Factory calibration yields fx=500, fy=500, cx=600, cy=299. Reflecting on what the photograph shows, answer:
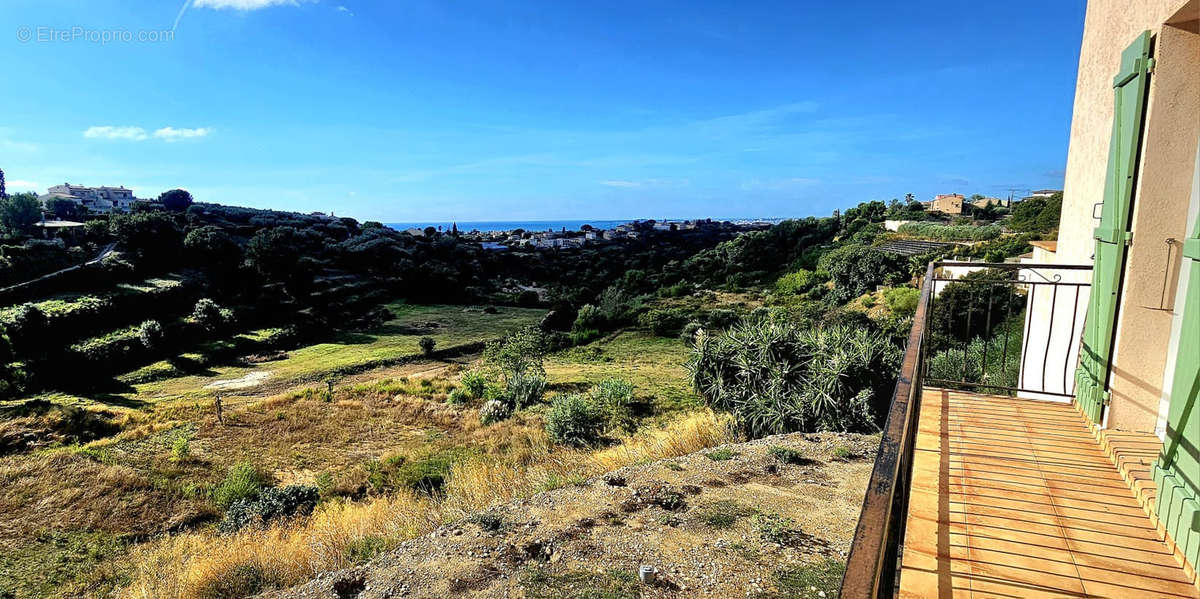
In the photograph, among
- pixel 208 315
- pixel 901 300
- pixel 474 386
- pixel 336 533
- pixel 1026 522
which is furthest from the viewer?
pixel 208 315

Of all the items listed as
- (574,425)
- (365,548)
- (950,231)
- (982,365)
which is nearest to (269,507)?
(365,548)

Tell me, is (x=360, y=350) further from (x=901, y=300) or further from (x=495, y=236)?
(x=495, y=236)

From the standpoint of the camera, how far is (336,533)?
5.89m

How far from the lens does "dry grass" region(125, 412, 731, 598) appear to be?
509 centimetres

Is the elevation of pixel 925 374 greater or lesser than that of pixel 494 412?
greater

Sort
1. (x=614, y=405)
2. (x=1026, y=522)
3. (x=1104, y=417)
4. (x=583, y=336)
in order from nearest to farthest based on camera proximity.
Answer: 1. (x=1026, y=522)
2. (x=1104, y=417)
3. (x=614, y=405)
4. (x=583, y=336)

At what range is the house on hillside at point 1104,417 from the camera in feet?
6.51

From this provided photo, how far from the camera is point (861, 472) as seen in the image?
19.1ft

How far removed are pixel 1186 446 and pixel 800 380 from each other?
653 cm

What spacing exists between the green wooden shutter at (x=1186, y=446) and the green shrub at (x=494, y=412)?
13.6 metres

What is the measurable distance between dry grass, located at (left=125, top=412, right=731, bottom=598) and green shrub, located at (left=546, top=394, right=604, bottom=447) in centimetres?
116

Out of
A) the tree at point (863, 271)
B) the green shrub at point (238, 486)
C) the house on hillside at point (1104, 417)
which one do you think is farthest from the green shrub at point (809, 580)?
the tree at point (863, 271)

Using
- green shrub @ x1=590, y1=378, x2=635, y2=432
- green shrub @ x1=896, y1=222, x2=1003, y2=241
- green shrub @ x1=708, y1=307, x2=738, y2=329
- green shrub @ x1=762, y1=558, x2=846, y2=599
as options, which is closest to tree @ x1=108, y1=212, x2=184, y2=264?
green shrub @ x1=590, y1=378, x2=635, y2=432

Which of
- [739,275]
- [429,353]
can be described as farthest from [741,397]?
[739,275]
